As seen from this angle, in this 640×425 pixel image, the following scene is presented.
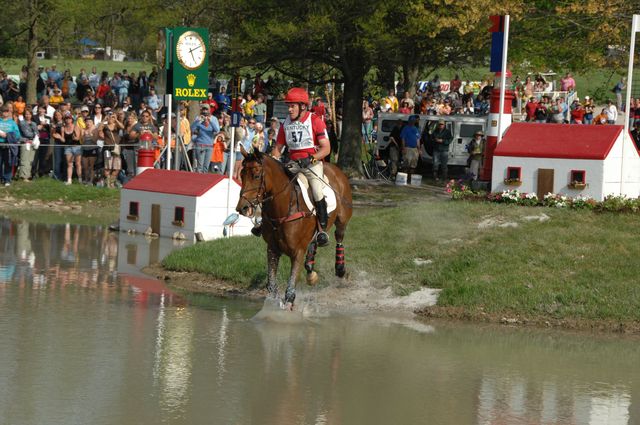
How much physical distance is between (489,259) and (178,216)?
24.6 ft

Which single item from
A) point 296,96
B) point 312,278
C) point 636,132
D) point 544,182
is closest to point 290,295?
point 312,278

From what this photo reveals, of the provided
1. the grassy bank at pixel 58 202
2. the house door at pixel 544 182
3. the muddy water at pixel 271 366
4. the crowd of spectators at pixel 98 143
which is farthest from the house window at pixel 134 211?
the house door at pixel 544 182

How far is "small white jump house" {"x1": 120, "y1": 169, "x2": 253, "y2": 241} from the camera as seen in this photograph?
830 inches

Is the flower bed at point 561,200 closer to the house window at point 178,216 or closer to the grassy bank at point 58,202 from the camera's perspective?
the house window at point 178,216

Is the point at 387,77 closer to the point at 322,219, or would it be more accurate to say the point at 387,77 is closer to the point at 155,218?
the point at 155,218

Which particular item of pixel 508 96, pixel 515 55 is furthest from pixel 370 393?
pixel 515 55

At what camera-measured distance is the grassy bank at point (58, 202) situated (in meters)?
24.5

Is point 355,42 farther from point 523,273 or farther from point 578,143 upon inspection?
point 523,273

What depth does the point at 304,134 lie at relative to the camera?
14.6 m

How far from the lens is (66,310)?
45.6ft

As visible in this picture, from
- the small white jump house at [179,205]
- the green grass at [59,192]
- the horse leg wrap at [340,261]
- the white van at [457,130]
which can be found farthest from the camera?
the white van at [457,130]

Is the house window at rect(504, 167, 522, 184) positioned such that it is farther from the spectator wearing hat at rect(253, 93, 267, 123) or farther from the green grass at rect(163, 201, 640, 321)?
the spectator wearing hat at rect(253, 93, 267, 123)

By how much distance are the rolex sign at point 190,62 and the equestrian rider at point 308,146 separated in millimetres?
9238

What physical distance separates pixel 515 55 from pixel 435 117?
3308mm
